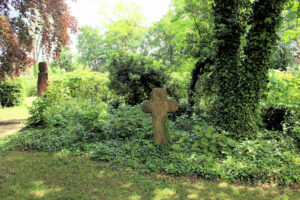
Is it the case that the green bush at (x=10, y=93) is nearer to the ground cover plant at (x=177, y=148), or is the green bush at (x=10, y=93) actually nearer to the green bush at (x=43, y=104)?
the green bush at (x=43, y=104)

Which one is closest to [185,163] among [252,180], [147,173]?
[147,173]

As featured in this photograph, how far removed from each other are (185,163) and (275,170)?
1.60m

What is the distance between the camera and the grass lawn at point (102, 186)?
120 inches

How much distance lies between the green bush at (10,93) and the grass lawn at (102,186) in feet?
36.3

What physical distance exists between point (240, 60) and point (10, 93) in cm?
1401

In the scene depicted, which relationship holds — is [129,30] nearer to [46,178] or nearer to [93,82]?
[93,82]

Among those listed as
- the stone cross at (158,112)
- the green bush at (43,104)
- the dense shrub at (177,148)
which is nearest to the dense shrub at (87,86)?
the green bush at (43,104)

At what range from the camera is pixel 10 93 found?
43.4 feet

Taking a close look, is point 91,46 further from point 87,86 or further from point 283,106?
point 283,106

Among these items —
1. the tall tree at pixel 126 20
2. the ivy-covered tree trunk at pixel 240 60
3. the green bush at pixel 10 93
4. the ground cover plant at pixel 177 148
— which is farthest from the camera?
the tall tree at pixel 126 20

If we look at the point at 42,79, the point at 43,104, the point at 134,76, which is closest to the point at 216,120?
the point at 134,76

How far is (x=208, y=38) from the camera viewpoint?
7.01 meters

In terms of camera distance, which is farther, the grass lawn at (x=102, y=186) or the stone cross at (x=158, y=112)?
the stone cross at (x=158, y=112)

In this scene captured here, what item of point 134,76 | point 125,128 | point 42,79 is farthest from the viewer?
point 42,79
